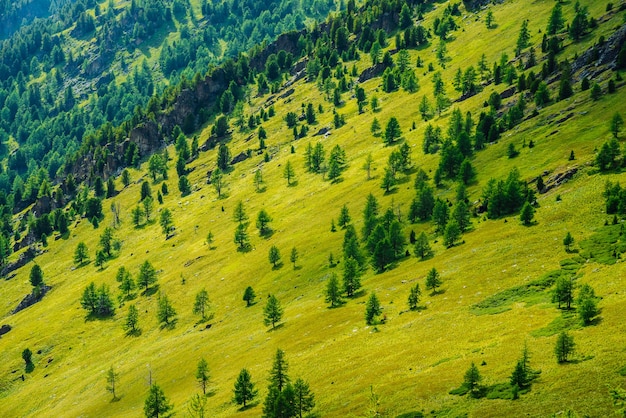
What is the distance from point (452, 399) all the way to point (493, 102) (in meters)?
143

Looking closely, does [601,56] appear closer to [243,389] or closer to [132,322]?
[243,389]

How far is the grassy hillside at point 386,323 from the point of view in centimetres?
6925

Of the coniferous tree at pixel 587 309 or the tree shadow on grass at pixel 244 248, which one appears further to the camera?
the tree shadow on grass at pixel 244 248

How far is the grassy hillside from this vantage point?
69250 mm

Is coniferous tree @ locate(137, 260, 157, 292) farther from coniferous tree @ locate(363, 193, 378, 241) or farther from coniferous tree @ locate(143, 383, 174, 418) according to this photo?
coniferous tree @ locate(143, 383, 174, 418)

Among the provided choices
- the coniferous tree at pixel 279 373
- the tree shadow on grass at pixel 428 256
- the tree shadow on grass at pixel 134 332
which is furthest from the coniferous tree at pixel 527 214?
the tree shadow on grass at pixel 134 332

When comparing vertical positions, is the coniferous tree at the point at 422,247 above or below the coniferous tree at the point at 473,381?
above

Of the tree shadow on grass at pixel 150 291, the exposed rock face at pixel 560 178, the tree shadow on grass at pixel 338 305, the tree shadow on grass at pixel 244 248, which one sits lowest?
the tree shadow on grass at pixel 338 305

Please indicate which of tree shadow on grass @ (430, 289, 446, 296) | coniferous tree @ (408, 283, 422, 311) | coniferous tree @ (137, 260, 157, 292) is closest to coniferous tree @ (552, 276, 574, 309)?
tree shadow on grass @ (430, 289, 446, 296)

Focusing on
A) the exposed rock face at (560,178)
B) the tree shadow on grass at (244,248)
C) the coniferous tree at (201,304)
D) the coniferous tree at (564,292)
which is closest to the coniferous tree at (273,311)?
the coniferous tree at (201,304)

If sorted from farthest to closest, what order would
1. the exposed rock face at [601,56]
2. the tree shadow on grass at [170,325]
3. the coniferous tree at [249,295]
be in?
1. the exposed rock face at [601,56]
2. the tree shadow on grass at [170,325]
3. the coniferous tree at [249,295]

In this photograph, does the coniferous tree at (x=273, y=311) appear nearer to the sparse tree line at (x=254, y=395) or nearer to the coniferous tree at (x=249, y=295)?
the sparse tree line at (x=254, y=395)

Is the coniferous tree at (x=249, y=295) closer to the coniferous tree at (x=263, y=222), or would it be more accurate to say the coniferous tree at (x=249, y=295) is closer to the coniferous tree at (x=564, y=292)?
the coniferous tree at (x=263, y=222)

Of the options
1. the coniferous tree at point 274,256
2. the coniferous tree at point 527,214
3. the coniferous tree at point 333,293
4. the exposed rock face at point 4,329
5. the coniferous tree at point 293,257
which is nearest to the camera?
the coniferous tree at point 527,214
